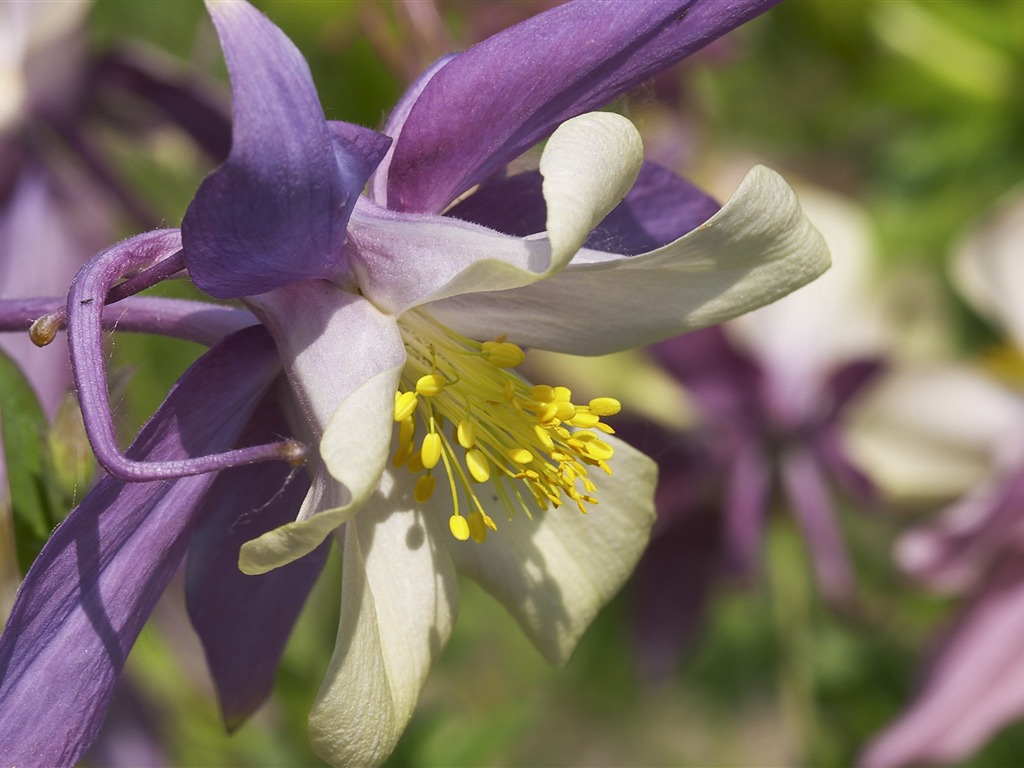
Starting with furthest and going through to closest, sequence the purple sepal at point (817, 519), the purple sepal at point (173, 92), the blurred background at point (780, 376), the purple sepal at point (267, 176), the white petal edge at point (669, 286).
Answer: the purple sepal at point (817, 519)
the blurred background at point (780, 376)
the purple sepal at point (173, 92)
the white petal edge at point (669, 286)
the purple sepal at point (267, 176)

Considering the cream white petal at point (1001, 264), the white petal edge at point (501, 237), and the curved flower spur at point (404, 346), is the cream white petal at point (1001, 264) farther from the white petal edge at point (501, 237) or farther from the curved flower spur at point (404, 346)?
the white petal edge at point (501, 237)

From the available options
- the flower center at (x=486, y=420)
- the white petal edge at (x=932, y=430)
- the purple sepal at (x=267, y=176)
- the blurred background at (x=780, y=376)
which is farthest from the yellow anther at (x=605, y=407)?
the white petal edge at (x=932, y=430)

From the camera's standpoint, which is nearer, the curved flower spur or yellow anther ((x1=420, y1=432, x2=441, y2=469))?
the curved flower spur

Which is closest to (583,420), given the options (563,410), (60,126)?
(563,410)

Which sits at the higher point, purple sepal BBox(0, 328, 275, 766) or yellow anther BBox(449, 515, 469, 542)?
purple sepal BBox(0, 328, 275, 766)

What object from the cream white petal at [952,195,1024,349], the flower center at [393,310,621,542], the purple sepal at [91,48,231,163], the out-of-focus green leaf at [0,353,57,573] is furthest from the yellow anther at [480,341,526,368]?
the cream white petal at [952,195,1024,349]

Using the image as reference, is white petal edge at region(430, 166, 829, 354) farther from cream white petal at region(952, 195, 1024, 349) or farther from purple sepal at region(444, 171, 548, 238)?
cream white petal at region(952, 195, 1024, 349)
